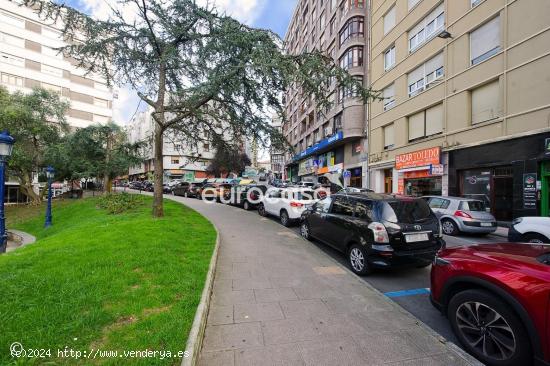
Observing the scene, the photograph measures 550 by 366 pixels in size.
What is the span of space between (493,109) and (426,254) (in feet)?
39.2

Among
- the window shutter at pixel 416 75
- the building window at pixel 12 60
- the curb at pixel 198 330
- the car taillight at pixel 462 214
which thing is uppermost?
the building window at pixel 12 60

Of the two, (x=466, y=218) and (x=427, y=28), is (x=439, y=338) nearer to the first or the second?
(x=466, y=218)

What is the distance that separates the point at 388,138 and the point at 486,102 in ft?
24.9

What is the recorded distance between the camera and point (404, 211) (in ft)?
16.5

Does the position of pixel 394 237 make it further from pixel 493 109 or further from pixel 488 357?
pixel 493 109

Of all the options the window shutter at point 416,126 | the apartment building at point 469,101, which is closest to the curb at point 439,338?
the apartment building at point 469,101

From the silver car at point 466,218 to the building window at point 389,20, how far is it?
16.2m

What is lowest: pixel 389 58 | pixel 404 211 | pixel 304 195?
pixel 404 211

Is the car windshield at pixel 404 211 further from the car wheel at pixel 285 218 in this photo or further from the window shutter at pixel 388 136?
the window shutter at pixel 388 136

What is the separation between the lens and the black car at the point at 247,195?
14.8 meters

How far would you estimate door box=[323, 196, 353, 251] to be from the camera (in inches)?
226

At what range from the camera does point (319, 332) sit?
3121 millimetres

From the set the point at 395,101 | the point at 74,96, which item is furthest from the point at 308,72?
the point at 74,96

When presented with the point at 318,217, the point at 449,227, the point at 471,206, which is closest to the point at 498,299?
the point at 318,217
